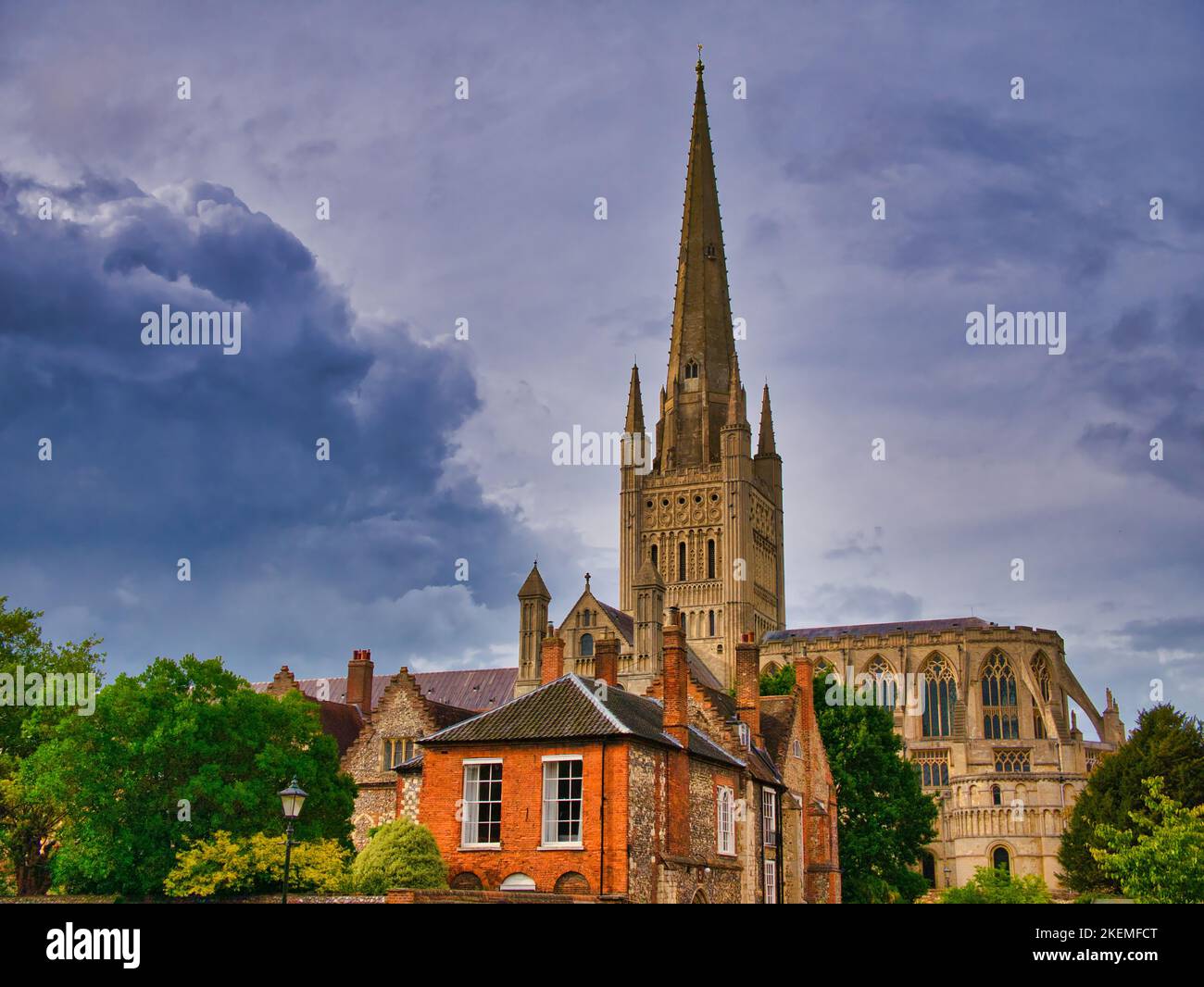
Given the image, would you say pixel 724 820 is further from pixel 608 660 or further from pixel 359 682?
pixel 359 682

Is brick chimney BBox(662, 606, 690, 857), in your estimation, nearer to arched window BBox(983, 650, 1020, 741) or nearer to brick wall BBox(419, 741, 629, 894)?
brick wall BBox(419, 741, 629, 894)

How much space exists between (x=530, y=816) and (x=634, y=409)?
335 ft

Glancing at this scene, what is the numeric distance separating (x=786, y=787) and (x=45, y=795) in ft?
80.6

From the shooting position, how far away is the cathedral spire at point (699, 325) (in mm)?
132625

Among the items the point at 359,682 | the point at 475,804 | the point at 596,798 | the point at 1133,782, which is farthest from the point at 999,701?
the point at 596,798

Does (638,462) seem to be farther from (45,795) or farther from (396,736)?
(45,795)

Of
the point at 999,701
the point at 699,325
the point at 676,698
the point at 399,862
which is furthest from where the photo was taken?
the point at 699,325

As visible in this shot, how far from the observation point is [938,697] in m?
114

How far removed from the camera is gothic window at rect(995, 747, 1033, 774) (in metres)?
106

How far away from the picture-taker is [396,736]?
50.9 m

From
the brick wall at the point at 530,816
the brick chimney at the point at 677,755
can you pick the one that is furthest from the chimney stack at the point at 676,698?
the brick wall at the point at 530,816

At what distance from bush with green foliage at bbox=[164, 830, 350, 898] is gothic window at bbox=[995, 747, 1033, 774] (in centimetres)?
8198

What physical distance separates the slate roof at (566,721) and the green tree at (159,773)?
5057 mm
